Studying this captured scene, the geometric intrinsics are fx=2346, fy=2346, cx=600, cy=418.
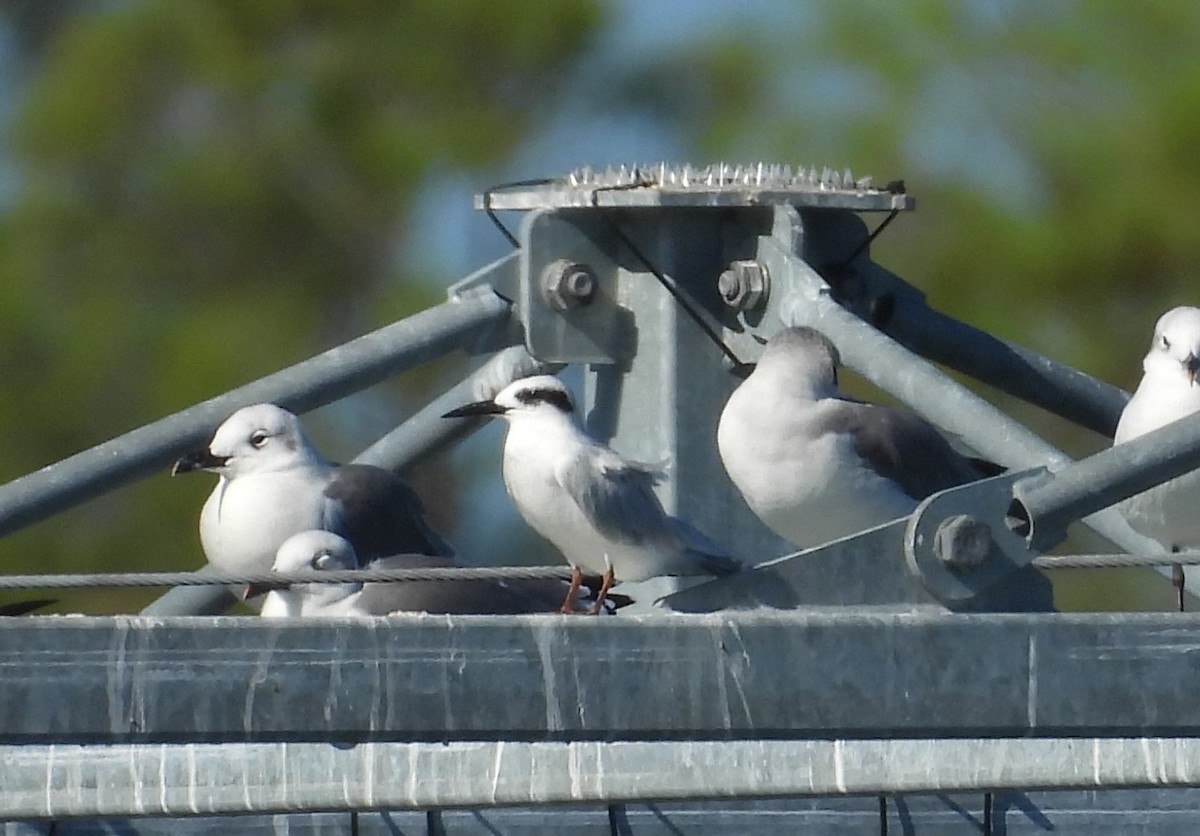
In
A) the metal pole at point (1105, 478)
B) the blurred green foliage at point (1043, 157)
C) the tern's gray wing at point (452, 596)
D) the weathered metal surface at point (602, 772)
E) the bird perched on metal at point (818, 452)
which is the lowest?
the weathered metal surface at point (602, 772)

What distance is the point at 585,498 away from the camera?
3.37 m

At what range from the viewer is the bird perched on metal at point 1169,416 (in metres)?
3.56

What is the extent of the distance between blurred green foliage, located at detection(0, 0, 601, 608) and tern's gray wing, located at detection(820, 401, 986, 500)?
19.2ft

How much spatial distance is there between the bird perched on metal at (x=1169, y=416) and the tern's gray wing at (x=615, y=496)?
0.75 metres

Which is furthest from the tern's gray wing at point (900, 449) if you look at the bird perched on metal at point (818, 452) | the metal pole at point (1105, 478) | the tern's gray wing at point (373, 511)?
the metal pole at point (1105, 478)

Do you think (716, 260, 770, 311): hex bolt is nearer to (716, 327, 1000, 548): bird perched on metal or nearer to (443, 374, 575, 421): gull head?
(716, 327, 1000, 548): bird perched on metal

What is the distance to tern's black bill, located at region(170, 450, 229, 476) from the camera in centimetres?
364

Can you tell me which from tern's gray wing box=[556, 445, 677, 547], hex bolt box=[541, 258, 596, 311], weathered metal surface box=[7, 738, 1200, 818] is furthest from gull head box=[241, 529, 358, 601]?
weathered metal surface box=[7, 738, 1200, 818]

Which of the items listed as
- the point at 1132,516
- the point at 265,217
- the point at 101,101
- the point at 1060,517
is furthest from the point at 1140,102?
the point at 1060,517

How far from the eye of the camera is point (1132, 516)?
3.72 m

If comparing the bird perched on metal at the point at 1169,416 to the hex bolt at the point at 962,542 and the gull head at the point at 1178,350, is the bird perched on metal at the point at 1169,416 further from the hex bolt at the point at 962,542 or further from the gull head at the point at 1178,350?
the hex bolt at the point at 962,542

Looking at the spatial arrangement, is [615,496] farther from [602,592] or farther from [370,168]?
[370,168]

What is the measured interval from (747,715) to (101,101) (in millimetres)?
8959

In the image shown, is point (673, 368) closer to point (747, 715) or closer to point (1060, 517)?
point (1060, 517)
